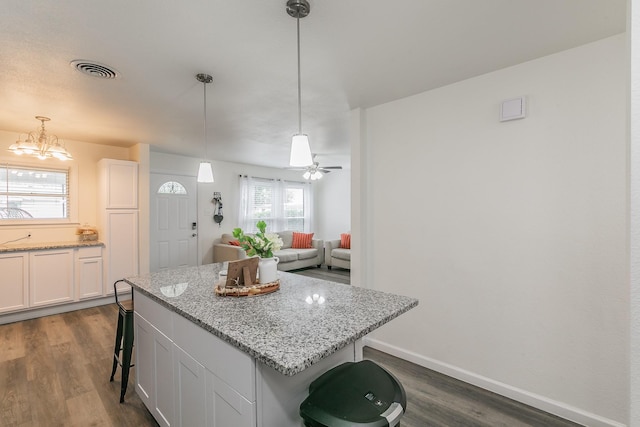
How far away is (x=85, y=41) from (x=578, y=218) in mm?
3310

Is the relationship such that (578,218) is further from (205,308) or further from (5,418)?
(5,418)

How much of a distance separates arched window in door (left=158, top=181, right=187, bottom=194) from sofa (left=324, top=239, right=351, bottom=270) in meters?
3.20

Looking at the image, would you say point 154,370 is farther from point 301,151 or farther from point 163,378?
point 301,151

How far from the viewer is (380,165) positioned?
9.72 feet

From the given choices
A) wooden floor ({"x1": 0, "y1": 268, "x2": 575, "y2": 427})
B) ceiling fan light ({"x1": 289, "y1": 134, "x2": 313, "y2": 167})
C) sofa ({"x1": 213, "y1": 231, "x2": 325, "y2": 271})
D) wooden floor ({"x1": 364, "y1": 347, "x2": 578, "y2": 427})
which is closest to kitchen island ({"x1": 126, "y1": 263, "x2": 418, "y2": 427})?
wooden floor ({"x1": 0, "y1": 268, "x2": 575, "y2": 427})

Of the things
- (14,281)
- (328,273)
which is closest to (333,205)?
(328,273)

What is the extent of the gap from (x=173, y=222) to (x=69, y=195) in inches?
62.3

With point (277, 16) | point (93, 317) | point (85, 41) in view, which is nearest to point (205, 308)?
point (277, 16)

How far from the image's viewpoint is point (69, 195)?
430cm

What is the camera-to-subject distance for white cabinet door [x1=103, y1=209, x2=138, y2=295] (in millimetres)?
4247

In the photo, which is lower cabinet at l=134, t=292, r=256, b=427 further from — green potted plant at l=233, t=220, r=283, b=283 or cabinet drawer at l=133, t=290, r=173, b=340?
green potted plant at l=233, t=220, r=283, b=283

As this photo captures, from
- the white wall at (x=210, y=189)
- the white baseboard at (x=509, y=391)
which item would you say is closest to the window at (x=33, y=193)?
the white wall at (x=210, y=189)

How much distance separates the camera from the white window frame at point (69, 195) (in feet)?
12.7

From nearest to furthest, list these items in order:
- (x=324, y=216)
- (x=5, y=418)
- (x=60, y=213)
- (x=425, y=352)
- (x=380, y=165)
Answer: (x=5, y=418) < (x=425, y=352) < (x=380, y=165) < (x=60, y=213) < (x=324, y=216)
